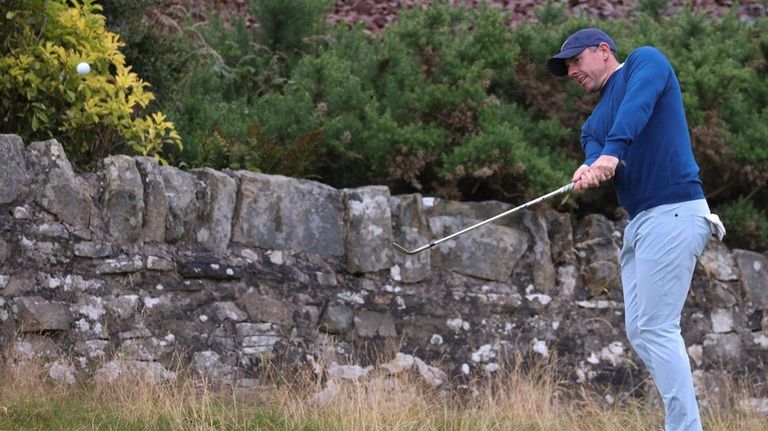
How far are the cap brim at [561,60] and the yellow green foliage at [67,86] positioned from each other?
2.70m

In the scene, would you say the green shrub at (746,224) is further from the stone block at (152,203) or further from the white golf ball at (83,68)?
the white golf ball at (83,68)

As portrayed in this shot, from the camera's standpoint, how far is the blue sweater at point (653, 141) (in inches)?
192

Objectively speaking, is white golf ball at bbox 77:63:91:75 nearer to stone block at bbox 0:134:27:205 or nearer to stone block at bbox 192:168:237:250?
stone block at bbox 0:134:27:205

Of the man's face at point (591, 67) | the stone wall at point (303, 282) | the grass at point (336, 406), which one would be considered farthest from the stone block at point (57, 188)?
the man's face at point (591, 67)

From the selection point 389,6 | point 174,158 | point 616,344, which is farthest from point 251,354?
point 389,6

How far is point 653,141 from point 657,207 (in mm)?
300

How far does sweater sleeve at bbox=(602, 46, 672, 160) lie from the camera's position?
4801 mm

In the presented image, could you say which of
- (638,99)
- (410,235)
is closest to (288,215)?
(410,235)

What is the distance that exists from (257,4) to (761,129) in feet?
15.0

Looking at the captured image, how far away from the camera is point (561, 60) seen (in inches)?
213

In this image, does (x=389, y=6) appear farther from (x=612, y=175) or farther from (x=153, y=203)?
(x=612, y=175)

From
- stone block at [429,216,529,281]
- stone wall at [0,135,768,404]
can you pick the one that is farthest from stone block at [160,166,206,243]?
stone block at [429,216,529,281]

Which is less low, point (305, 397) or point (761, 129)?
point (761, 129)

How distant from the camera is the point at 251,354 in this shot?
21.9ft
